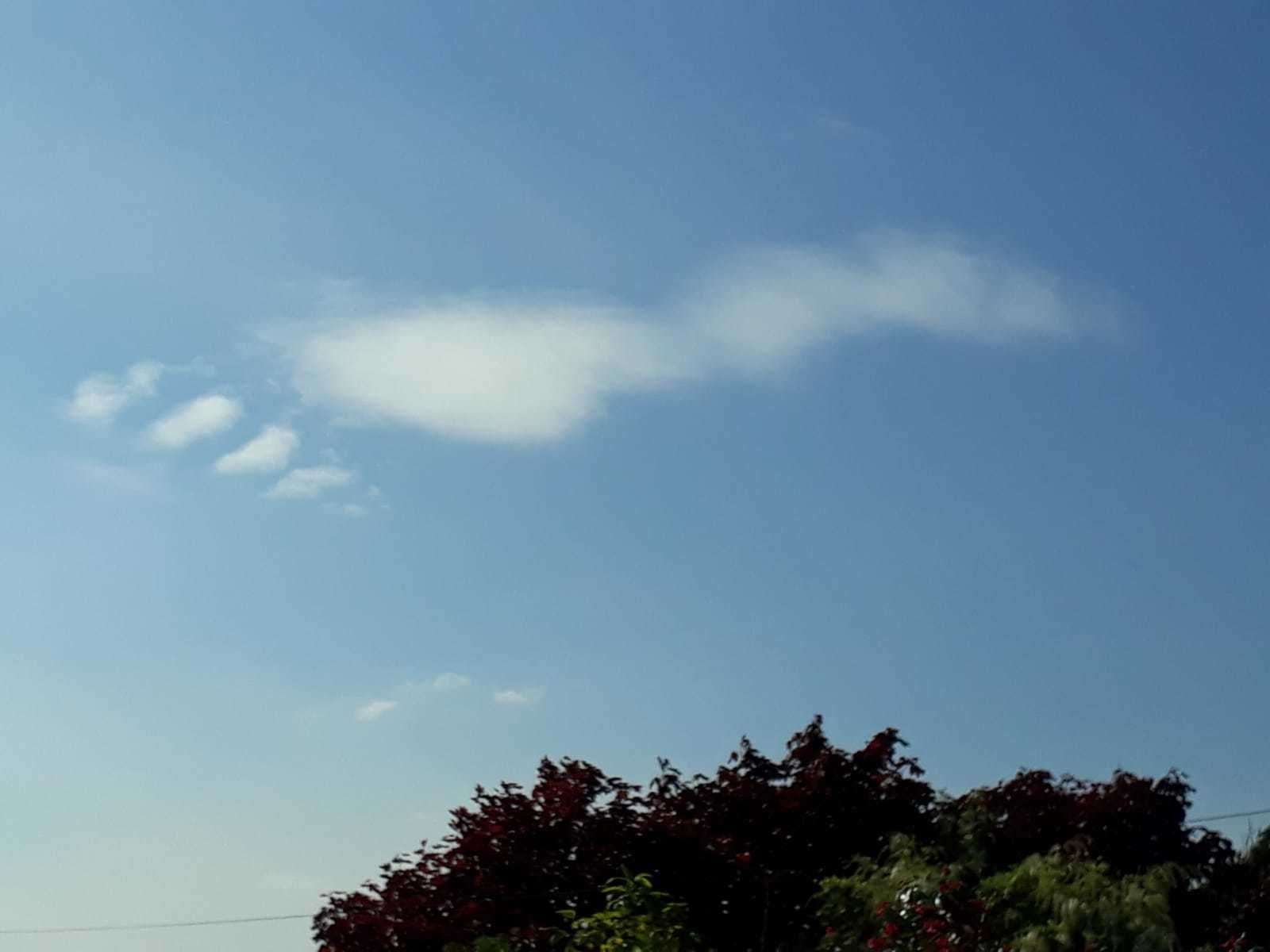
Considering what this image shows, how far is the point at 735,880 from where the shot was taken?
70.1 ft

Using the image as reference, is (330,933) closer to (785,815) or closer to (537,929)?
(537,929)

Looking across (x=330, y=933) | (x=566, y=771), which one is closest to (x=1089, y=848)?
(x=566, y=771)

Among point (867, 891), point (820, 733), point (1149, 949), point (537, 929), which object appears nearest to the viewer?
point (1149, 949)

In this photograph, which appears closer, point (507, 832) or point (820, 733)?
point (507, 832)

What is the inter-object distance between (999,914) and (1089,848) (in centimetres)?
555

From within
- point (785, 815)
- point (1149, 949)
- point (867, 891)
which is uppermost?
point (785, 815)

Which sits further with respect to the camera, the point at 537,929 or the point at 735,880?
the point at 735,880

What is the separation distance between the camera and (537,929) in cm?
1986

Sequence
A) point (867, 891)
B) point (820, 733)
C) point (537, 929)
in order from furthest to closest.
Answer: point (820, 733)
point (537, 929)
point (867, 891)

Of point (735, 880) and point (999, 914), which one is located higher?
point (735, 880)

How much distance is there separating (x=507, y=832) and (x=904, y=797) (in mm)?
5539

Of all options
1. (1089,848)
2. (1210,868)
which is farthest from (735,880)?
(1210,868)

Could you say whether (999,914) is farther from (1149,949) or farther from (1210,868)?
(1210,868)

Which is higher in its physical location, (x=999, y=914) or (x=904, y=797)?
(x=904, y=797)
